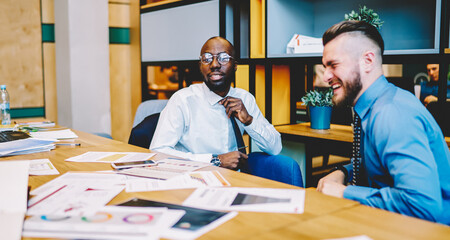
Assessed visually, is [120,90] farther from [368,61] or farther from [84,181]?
[368,61]

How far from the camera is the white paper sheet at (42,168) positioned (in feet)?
5.11

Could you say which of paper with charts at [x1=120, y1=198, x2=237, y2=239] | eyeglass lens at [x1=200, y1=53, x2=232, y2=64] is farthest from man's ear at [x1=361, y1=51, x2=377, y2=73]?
eyeglass lens at [x1=200, y1=53, x2=232, y2=64]

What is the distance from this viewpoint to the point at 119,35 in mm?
4879

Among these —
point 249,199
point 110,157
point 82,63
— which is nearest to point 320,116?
point 110,157

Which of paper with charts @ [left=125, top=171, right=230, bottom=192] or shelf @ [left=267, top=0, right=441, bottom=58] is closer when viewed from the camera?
paper with charts @ [left=125, top=171, right=230, bottom=192]

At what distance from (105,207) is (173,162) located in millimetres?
638

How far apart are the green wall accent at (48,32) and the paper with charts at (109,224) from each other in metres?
4.12

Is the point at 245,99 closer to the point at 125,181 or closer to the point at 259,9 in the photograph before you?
the point at 259,9

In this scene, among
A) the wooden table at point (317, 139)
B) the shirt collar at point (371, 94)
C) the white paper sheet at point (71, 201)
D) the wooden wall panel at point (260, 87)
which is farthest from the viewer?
the wooden wall panel at point (260, 87)

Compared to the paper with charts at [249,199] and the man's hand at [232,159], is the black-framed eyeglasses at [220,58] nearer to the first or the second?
the man's hand at [232,159]

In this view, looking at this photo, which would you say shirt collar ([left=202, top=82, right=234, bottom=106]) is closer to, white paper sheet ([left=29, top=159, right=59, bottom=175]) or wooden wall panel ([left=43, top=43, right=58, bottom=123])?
white paper sheet ([left=29, top=159, right=59, bottom=175])

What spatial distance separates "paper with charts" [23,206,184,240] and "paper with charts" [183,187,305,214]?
0.43 ft

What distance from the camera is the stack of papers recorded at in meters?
1.93

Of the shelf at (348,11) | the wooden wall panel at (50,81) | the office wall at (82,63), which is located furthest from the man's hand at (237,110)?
the wooden wall panel at (50,81)
